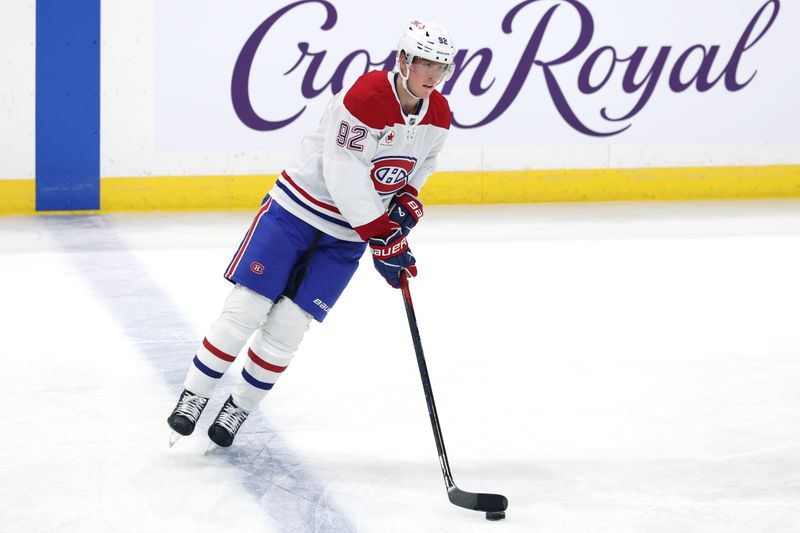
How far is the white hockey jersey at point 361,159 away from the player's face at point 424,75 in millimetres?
51

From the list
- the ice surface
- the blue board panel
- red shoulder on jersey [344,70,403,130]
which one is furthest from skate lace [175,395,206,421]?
the blue board panel

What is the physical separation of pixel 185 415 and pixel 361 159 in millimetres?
737

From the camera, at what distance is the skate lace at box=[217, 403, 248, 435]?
2.83 meters

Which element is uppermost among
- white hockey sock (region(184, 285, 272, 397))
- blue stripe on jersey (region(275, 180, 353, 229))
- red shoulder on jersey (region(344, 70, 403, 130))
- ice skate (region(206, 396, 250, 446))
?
red shoulder on jersey (region(344, 70, 403, 130))

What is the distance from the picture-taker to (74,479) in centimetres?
267

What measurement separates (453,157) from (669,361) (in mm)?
3405

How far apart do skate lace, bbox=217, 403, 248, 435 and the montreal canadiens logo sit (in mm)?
633

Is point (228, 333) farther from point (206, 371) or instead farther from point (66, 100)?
point (66, 100)

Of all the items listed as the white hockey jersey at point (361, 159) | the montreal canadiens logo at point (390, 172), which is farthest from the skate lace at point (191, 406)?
the montreal canadiens logo at point (390, 172)

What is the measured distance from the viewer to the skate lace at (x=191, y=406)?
9.13ft

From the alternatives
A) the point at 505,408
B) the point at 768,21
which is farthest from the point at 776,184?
the point at 505,408

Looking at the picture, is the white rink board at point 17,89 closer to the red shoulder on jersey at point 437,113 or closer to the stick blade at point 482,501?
the red shoulder on jersey at point 437,113

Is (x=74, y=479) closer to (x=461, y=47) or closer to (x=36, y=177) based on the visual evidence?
(x=36, y=177)

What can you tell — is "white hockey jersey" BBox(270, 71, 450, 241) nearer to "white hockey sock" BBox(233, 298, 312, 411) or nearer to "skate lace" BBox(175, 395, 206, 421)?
"white hockey sock" BBox(233, 298, 312, 411)
